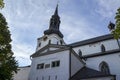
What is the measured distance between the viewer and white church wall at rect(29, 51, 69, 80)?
2255 cm

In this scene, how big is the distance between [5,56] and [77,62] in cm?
1164

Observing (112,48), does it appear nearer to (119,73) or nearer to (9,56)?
(119,73)

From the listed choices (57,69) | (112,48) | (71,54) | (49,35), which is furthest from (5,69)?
(49,35)

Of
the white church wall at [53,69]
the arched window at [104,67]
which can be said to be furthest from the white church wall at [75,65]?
Result: the arched window at [104,67]

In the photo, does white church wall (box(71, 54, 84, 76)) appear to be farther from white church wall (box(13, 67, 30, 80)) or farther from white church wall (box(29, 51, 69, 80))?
white church wall (box(13, 67, 30, 80))

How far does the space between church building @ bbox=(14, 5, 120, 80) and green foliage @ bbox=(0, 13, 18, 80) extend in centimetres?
694

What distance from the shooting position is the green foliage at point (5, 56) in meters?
16.8

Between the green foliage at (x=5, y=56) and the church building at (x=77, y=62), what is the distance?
694 cm

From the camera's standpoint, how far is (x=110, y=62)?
88.7ft

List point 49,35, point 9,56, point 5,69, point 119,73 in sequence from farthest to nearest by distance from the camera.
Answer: point 49,35 → point 119,73 → point 9,56 → point 5,69

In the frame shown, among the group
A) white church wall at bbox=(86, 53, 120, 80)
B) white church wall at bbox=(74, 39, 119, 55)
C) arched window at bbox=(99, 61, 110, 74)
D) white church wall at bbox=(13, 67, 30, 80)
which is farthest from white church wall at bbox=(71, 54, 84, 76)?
white church wall at bbox=(13, 67, 30, 80)

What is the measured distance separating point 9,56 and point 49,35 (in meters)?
22.9

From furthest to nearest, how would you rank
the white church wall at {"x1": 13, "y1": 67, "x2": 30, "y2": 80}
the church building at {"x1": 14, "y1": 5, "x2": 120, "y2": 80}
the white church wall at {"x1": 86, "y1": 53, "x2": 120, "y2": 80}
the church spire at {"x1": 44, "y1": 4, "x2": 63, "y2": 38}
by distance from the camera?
the church spire at {"x1": 44, "y1": 4, "x2": 63, "y2": 38} → the white church wall at {"x1": 13, "y1": 67, "x2": 30, "y2": 80} → the white church wall at {"x1": 86, "y1": 53, "x2": 120, "y2": 80} → the church building at {"x1": 14, "y1": 5, "x2": 120, "y2": 80}

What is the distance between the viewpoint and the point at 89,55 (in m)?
30.2
